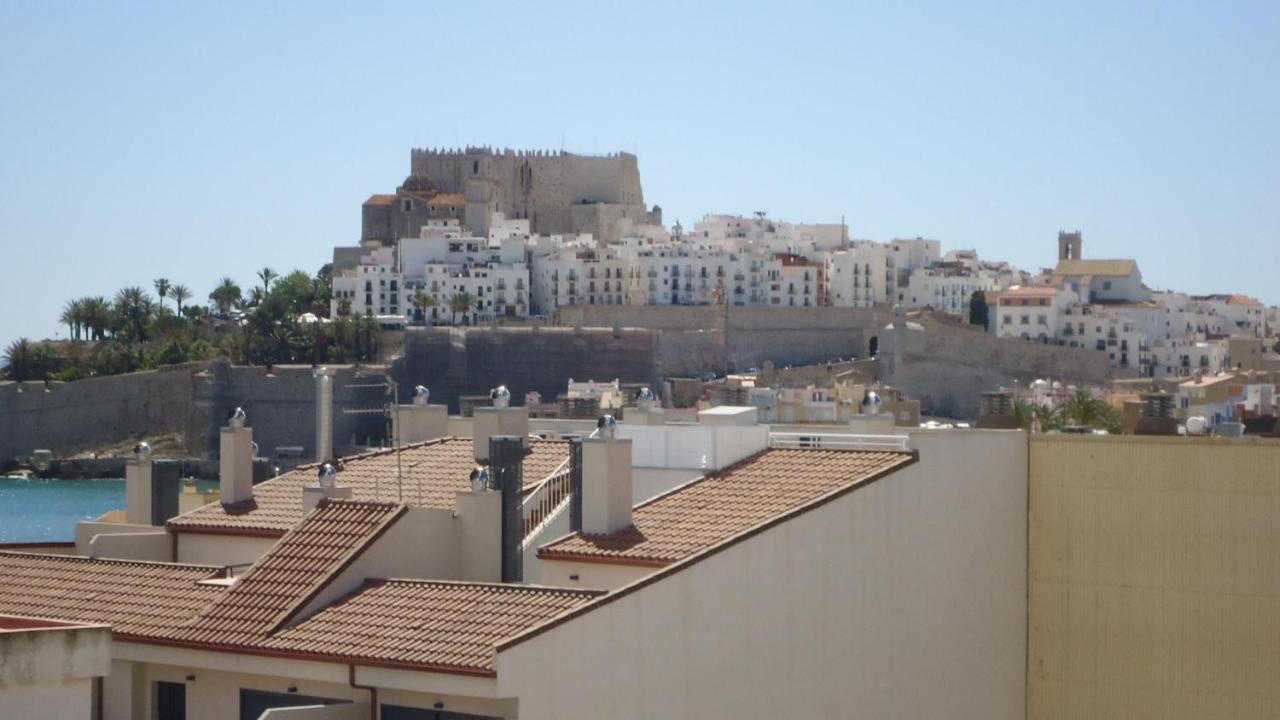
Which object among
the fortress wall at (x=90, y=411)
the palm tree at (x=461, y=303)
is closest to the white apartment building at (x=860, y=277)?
the palm tree at (x=461, y=303)

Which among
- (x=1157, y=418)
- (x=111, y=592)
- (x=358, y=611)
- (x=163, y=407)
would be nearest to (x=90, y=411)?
(x=163, y=407)

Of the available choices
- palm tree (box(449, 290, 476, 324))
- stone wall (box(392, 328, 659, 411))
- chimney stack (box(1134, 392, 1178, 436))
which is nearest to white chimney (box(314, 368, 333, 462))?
chimney stack (box(1134, 392, 1178, 436))

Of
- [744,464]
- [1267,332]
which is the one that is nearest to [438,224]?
[1267,332]

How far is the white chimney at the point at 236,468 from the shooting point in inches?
450

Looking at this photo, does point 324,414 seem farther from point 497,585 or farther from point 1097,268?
point 1097,268

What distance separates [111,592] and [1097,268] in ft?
215

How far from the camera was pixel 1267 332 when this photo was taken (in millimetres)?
76125

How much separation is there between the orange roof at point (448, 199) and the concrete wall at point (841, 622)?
6468 cm

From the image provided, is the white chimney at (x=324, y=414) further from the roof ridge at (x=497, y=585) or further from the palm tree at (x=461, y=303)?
the palm tree at (x=461, y=303)

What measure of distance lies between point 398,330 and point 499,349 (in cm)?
731

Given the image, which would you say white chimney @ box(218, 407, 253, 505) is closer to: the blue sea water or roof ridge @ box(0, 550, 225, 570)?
roof ridge @ box(0, 550, 225, 570)

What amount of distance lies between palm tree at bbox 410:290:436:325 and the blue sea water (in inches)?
470

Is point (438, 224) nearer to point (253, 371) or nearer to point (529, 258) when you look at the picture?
point (529, 258)

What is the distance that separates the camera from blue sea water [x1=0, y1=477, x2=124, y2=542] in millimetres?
40406
